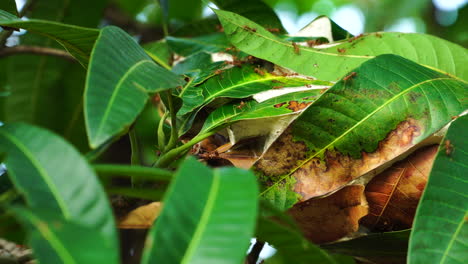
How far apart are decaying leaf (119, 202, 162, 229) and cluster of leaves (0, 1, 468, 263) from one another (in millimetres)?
35

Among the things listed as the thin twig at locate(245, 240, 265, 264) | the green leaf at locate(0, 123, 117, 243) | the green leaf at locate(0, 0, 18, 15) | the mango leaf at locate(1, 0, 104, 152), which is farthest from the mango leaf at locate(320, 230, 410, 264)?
the mango leaf at locate(1, 0, 104, 152)

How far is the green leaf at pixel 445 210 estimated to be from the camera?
0.61 metres

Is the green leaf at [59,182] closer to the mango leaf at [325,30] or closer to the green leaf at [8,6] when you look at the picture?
the green leaf at [8,6]

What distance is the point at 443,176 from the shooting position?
2.20 feet

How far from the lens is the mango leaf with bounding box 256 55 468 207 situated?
740 mm

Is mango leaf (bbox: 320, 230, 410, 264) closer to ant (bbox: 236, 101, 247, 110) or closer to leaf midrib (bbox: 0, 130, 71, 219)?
ant (bbox: 236, 101, 247, 110)

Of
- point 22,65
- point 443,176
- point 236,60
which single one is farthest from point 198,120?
point 22,65

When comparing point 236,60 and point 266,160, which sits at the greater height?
point 236,60

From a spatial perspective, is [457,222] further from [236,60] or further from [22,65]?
[22,65]

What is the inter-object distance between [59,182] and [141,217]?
21cm

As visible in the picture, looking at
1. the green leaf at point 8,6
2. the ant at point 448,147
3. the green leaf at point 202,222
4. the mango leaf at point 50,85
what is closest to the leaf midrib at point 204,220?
the green leaf at point 202,222

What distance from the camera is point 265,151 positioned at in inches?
30.2

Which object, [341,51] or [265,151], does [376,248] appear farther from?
[341,51]

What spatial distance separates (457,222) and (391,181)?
0.16 meters
